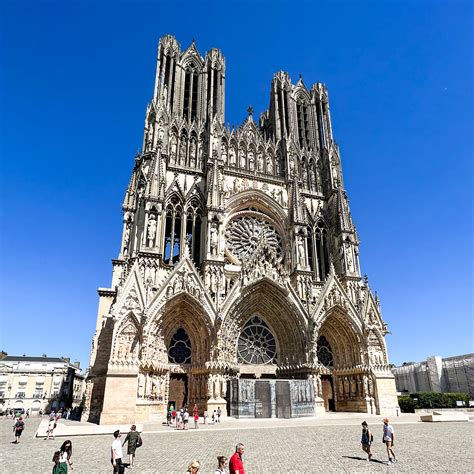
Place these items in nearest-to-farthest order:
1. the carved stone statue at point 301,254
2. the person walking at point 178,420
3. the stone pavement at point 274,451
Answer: the stone pavement at point 274,451 → the person walking at point 178,420 → the carved stone statue at point 301,254

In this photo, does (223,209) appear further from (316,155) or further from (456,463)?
(456,463)

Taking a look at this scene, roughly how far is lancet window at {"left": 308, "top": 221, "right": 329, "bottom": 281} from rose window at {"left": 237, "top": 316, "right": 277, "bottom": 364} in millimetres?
6932

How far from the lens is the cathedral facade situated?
70.1ft

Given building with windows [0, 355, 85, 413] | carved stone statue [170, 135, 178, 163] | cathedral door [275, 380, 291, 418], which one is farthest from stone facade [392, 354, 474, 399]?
building with windows [0, 355, 85, 413]

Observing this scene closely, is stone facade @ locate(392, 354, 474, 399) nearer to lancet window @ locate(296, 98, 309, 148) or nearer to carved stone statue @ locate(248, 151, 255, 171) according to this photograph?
lancet window @ locate(296, 98, 309, 148)

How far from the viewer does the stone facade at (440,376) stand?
171 feet

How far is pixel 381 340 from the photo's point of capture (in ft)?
84.2

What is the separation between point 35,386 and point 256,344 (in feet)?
188

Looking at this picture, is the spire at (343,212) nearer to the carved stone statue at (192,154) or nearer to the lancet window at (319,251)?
the lancet window at (319,251)

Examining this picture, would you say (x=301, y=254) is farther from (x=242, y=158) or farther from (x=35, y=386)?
Answer: (x=35, y=386)

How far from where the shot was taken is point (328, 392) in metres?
25.9

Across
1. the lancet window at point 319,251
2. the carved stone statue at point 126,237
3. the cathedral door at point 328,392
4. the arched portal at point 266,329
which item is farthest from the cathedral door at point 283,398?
the carved stone statue at point 126,237

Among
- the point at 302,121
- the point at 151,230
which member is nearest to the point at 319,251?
the point at 302,121

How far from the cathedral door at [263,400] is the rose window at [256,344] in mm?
3022
